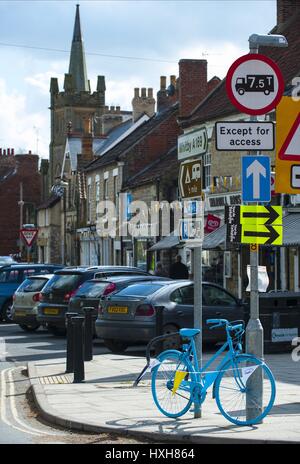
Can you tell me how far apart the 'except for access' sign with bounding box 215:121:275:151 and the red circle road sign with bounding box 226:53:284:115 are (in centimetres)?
17

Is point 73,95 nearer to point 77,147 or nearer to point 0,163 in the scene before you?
point 0,163

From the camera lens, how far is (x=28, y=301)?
26.0 meters

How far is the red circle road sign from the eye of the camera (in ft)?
33.8

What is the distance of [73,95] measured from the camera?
12181cm

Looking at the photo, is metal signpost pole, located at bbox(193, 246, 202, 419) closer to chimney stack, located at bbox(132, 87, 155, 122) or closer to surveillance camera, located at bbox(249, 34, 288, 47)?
surveillance camera, located at bbox(249, 34, 288, 47)

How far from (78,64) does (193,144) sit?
122601mm

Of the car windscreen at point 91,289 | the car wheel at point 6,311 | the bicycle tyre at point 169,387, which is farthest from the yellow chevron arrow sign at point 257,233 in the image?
the car wheel at point 6,311

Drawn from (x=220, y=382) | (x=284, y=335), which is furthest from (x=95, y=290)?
(x=220, y=382)

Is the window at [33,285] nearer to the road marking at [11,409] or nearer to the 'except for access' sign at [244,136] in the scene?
the road marking at [11,409]

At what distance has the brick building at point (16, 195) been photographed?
89.6m

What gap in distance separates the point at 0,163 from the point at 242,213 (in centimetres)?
8717

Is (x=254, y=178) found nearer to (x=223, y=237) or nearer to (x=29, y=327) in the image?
(x=29, y=327)

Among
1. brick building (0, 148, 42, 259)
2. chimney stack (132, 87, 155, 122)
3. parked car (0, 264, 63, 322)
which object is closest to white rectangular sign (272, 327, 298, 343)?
parked car (0, 264, 63, 322)

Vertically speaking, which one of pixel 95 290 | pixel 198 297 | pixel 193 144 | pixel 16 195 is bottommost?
pixel 95 290
